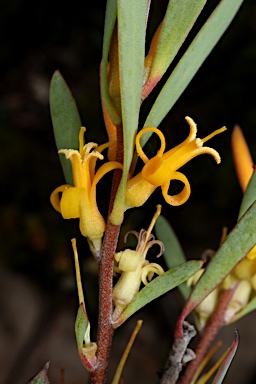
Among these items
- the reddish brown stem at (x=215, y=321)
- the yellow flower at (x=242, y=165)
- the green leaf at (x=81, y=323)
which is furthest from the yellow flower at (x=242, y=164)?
the green leaf at (x=81, y=323)

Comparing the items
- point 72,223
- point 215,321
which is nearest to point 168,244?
point 215,321

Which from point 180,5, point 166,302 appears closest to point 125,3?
point 180,5

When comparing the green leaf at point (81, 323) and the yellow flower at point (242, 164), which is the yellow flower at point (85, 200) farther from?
the yellow flower at point (242, 164)

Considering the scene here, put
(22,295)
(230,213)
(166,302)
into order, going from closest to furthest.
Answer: (166,302) → (230,213) → (22,295)

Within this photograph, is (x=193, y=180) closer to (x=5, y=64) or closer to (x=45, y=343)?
(x=45, y=343)

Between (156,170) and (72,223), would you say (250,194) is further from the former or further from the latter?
(72,223)

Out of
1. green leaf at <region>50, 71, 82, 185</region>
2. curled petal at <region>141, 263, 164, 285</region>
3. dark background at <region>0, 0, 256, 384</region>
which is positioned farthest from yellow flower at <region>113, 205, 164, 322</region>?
dark background at <region>0, 0, 256, 384</region>
